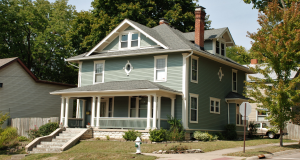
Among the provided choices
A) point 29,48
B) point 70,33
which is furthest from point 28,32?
point 70,33

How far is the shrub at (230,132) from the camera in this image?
84.9 feet

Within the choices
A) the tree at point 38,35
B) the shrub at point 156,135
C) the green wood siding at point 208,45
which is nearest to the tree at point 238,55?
the tree at point 38,35

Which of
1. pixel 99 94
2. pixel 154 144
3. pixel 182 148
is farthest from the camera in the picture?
pixel 99 94

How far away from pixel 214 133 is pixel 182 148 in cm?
926

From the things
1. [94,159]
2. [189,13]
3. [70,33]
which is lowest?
[94,159]

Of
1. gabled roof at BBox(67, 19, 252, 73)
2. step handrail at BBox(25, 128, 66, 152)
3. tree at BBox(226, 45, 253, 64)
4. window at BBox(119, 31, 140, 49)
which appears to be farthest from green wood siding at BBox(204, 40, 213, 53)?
tree at BBox(226, 45, 253, 64)

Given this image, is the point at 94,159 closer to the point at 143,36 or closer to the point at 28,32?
the point at 143,36

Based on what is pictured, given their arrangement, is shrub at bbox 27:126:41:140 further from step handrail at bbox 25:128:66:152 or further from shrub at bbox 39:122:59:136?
step handrail at bbox 25:128:66:152

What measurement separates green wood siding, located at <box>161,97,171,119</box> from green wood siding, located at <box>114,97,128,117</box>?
10.3 ft

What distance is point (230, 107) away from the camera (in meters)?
27.8

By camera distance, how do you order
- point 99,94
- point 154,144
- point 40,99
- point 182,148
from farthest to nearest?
point 40,99
point 99,94
point 154,144
point 182,148

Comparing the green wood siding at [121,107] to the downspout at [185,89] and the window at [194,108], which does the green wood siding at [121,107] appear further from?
the window at [194,108]

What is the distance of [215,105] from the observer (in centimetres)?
2623

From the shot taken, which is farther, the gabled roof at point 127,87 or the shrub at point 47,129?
the shrub at point 47,129
